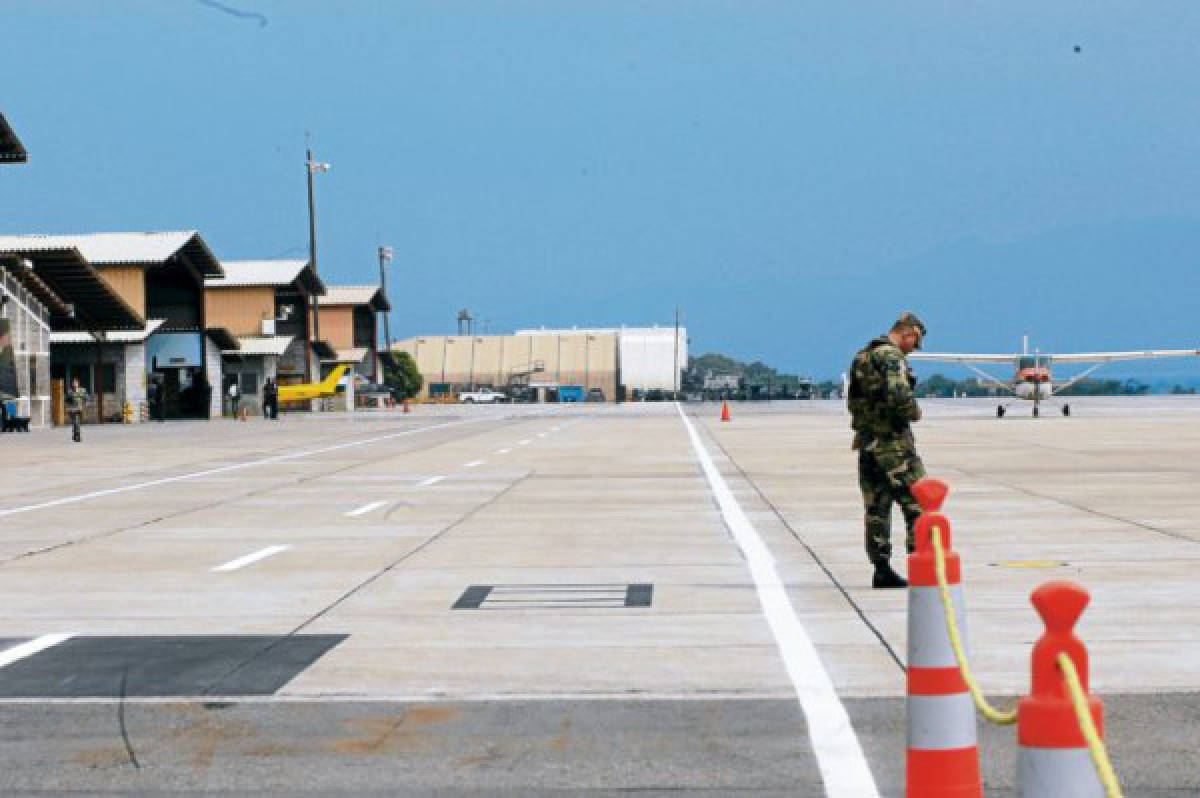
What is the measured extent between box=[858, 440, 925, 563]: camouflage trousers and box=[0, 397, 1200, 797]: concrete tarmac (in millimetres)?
376

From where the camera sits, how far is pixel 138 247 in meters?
74.8

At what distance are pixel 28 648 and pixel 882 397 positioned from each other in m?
5.83

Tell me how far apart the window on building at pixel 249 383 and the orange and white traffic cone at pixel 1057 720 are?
87.8 meters

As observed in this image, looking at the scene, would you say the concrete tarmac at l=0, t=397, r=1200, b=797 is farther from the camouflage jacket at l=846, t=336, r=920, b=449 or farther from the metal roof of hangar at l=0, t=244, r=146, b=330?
the metal roof of hangar at l=0, t=244, r=146, b=330

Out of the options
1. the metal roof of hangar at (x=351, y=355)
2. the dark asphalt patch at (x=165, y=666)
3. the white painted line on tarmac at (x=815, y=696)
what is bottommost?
the dark asphalt patch at (x=165, y=666)

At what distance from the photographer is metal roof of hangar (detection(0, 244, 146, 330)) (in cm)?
5997

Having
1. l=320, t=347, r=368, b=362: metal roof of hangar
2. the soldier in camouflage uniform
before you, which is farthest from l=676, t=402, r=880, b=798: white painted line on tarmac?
l=320, t=347, r=368, b=362: metal roof of hangar

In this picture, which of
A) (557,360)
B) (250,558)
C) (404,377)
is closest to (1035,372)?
(250,558)

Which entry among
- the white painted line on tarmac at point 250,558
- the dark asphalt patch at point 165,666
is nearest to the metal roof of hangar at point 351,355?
the white painted line on tarmac at point 250,558

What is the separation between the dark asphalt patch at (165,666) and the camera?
8.58 meters

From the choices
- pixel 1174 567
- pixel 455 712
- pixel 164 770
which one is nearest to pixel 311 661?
pixel 455 712

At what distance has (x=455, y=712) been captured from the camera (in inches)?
311

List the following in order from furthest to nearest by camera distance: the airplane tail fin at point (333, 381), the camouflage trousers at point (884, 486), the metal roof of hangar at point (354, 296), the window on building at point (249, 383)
Answer: 1. the metal roof of hangar at point (354, 296)
2. the airplane tail fin at point (333, 381)
3. the window on building at point (249, 383)
4. the camouflage trousers at point (884, 486)

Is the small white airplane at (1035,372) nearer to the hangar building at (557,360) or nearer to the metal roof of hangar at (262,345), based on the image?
the metal roof of hangar at (262,345)
